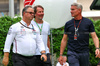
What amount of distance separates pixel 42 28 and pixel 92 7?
3.87 ft

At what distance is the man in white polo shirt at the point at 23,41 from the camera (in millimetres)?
4730

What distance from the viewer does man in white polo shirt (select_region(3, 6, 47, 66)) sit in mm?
4730

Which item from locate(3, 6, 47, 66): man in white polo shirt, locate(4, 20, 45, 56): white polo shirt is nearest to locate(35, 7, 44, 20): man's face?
locate(3, 6, 47, 66): man in white polo shirt

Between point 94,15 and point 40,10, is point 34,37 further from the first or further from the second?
point 94,15

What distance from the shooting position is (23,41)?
15.6 feet

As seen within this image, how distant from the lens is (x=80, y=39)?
5242 mm

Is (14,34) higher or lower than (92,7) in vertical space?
lower

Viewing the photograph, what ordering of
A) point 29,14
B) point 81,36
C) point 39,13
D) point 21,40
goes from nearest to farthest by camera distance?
point 21,40
point 29,14
point 81,36
point 39,13

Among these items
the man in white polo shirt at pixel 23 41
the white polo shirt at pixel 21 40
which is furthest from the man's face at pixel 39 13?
the white polo shirt at pixel 21 40

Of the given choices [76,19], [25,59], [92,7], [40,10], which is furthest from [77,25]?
[25,59]

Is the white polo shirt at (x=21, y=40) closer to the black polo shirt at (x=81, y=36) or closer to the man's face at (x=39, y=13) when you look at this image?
the man's face at (x=39, y=13)

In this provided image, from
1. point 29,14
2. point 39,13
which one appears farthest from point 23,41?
point 39,13

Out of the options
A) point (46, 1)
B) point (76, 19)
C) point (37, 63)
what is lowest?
point (37, 63)

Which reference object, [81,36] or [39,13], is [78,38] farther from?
[39,13]
